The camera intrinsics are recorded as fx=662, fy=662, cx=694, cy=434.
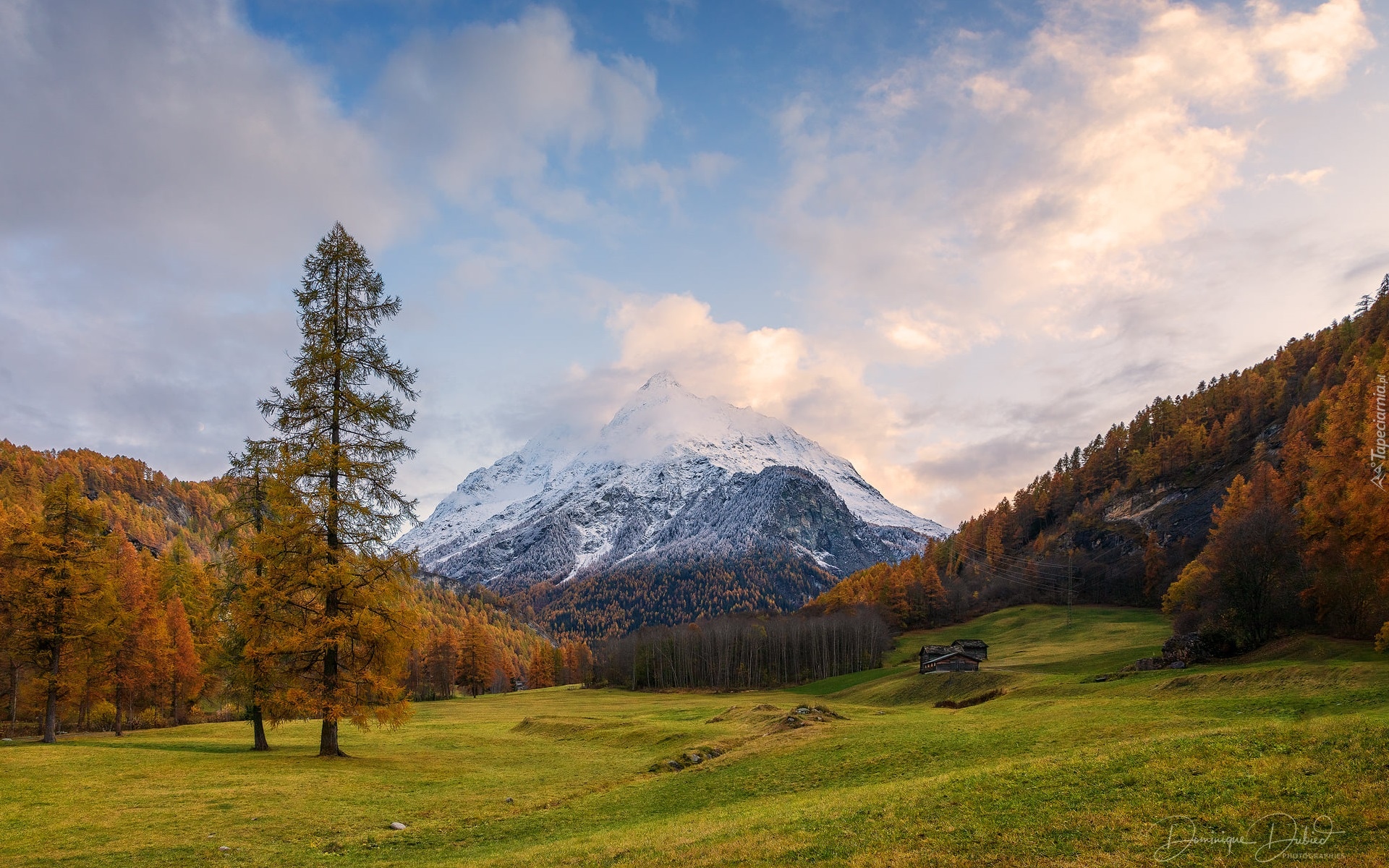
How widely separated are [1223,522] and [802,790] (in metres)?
71.7

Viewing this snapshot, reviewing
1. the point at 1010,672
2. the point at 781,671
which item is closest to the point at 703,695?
the point at 781,671

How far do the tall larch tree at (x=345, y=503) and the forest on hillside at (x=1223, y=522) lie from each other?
58.5 meters

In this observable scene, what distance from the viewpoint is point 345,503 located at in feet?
100

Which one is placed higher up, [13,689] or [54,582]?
[54,582]

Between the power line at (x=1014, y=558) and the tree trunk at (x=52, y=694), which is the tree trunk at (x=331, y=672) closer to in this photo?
the tree trunk at (x=52, y=694)

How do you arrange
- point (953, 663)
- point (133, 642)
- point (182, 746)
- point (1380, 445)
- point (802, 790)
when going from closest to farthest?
1. point (802, 790)
2. point (182, 746)
3. point (1380, 445)
4. point (133, 642)
5. point (953, 663)

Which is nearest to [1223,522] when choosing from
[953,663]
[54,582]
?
[953,663]

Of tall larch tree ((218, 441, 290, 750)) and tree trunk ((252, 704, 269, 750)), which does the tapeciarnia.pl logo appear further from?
tree trunk ((252, 704, 269, 750))

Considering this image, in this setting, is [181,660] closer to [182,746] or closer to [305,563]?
[182,746]

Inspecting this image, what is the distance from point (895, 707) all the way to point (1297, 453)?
285 feet

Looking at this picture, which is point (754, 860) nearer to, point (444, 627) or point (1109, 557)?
point (444, 627)

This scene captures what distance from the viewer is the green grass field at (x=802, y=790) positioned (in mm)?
13562

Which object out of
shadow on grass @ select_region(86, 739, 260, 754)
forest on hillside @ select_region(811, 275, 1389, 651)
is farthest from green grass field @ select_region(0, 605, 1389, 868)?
forest on hillside @ select_region(811, 275, 1389, 651)

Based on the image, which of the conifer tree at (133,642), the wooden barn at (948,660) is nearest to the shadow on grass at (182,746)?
the conifer tree at (133,642)
